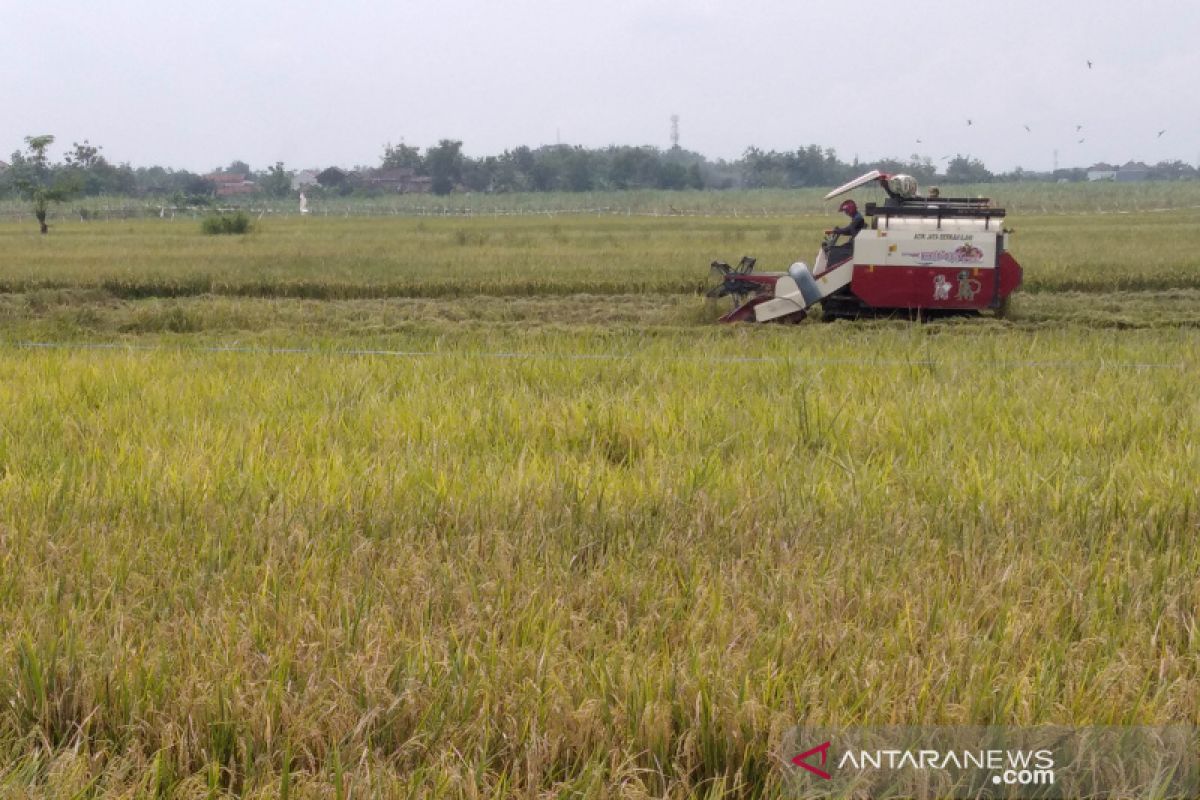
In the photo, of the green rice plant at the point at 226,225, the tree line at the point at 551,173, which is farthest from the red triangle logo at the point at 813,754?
the tree line at the point at 551,173

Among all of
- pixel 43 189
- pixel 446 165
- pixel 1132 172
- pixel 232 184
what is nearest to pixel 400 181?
pixel 446 165

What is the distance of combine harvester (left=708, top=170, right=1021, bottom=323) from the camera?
13289mm

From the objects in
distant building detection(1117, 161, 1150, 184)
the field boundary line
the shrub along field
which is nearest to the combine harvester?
the field boundary line

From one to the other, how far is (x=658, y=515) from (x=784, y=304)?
9.61 meters

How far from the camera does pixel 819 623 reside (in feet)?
9.95

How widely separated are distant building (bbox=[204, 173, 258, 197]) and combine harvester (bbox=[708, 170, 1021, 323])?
102 m

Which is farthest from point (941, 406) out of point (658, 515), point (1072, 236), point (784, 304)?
point (1072, 236)

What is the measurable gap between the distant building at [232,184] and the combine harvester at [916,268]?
334ft

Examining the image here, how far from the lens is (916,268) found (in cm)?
1338

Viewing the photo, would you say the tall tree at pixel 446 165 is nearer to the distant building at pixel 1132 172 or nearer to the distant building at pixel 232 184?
the distant building at pixel 232 184

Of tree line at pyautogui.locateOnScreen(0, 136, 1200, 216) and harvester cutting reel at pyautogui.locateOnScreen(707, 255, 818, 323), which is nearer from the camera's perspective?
harvester cutting reel at pyautogui.locateOnScreen(707, 255, 818, 323)

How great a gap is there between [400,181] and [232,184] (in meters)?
29.4

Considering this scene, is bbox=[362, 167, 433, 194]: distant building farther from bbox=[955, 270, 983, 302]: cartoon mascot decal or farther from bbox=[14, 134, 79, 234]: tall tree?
bbox=[955, 270, 983, 302]: cartoon mascot decal

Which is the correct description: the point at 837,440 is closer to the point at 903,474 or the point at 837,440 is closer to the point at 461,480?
the point at 903,474
